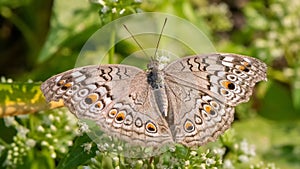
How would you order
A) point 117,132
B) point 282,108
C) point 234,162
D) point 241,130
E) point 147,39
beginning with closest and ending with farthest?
point 117,132 → point 234,162 → point 147,39 → point 241,130 → point 282,108

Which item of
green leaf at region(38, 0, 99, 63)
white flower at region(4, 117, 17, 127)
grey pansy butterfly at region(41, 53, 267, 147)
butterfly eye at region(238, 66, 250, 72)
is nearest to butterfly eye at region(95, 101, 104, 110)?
grey pansy butterfly at region(41, 53, 267, 147)

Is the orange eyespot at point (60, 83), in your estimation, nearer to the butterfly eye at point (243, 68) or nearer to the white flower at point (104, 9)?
the white flower at point (104, 9)

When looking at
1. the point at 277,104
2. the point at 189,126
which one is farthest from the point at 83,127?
the point at 277,104

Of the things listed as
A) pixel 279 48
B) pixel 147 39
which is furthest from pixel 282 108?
pixel 147 39

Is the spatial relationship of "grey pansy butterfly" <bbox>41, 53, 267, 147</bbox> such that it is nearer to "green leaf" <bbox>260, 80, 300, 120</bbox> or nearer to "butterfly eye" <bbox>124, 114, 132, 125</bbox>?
"butterfly eye" <bbox>124, 114, 132, 125</bbox>

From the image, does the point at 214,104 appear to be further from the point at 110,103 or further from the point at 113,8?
the point at 113,8

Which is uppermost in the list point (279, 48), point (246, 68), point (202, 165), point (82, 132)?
point (279, 48)

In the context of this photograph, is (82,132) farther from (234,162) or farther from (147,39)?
(147,39)
